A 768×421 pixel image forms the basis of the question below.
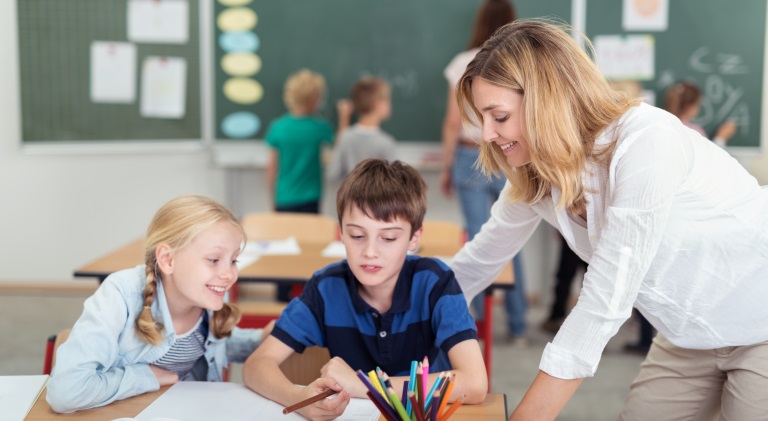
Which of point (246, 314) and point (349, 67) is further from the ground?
point (349, 67)

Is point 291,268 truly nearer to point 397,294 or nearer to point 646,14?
point 397,294

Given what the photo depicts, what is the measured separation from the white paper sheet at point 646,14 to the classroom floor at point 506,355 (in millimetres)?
1636

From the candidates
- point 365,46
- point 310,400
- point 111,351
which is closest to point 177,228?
point 111,351

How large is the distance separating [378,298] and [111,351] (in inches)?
21.5

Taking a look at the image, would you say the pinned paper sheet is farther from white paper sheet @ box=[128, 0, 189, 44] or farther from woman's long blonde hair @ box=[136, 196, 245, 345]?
woman's long blonde hair @ box=[136, 196, 245, 345]

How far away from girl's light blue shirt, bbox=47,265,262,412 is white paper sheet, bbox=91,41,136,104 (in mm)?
3172

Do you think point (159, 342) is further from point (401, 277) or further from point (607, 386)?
point (607, 386)

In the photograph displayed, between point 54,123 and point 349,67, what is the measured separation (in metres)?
1.70

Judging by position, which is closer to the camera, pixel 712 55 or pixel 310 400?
pixel 310 400

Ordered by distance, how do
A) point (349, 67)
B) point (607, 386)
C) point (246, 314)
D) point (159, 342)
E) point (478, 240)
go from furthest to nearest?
point (349, 67), point (607, 386), point (246, 314), point (478, 240), point (159, 342)

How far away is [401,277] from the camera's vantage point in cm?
177

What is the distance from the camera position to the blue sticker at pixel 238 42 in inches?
183

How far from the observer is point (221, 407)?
1520 mm

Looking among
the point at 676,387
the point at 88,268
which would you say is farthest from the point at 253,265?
the point at 676,387
